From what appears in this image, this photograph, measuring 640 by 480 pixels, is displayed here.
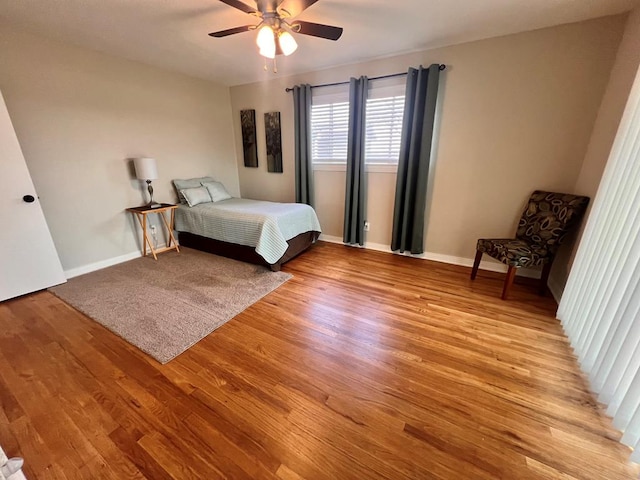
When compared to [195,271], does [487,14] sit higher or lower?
higher

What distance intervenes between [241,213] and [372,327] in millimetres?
1983

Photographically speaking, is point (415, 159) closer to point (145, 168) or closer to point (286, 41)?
point (286, 41)

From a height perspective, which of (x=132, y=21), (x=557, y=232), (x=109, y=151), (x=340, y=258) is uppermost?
(x=132, y=21)

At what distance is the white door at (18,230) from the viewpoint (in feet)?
7.28

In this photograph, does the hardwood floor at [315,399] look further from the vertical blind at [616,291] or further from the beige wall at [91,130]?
the beige wall at [91,130]

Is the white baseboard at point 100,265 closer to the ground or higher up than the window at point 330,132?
closer to the ground

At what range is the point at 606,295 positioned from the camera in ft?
4.86

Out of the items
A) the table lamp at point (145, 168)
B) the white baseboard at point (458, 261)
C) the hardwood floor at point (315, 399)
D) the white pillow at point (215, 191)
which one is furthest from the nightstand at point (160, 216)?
the white baseboard at point (458, 261)

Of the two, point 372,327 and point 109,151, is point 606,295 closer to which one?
point 372,327

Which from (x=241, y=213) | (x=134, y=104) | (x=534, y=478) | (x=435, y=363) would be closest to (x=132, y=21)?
(x=134, y=104)

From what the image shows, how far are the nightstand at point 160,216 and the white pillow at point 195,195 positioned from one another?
200 mm

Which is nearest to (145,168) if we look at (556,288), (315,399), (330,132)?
(330,132)

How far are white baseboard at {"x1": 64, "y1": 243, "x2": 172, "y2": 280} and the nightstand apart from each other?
13 centimetres

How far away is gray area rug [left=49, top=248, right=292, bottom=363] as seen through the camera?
193 cm
